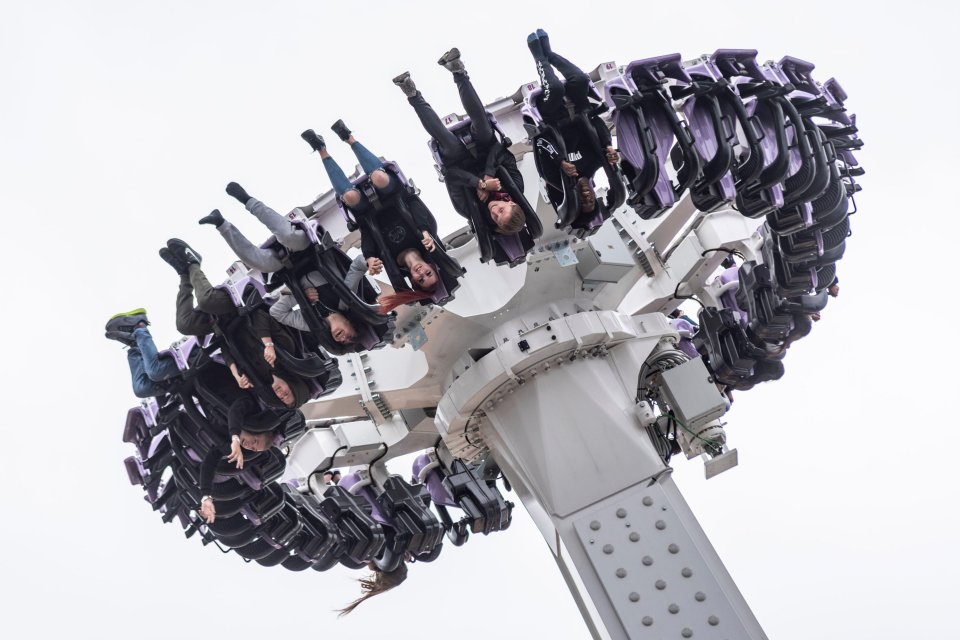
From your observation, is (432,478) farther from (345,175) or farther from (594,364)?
(345,175)

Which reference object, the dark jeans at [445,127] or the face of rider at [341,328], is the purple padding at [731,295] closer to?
the dark jeans at [445,127]

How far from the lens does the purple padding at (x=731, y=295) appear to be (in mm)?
18844

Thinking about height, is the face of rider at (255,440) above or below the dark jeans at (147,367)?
below

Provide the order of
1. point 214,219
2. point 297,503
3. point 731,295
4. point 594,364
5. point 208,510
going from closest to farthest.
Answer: point 214,219, point 208,510, point 594,364, point 297,503, point 731,295

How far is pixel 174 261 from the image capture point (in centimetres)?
1355

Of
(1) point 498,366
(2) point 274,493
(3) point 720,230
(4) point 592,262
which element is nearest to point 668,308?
(3) point 720,230

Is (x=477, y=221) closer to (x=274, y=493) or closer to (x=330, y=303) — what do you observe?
(x=330, y=303)

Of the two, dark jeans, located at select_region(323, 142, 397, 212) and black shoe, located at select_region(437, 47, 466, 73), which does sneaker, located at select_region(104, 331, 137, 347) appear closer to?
dark jeans, located at select_region(323, 142, 397, 212)

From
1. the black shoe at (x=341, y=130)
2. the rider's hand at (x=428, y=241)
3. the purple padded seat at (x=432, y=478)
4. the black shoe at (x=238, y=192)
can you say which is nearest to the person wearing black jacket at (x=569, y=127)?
the rider's hand at (x=428, y=241)

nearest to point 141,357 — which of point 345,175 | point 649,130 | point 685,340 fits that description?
point 345,175

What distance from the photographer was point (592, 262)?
16422 millimetres

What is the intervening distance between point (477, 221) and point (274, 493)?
521cm

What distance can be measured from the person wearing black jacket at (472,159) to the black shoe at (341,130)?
716 mm

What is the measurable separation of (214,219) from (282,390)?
2230 millimetres
